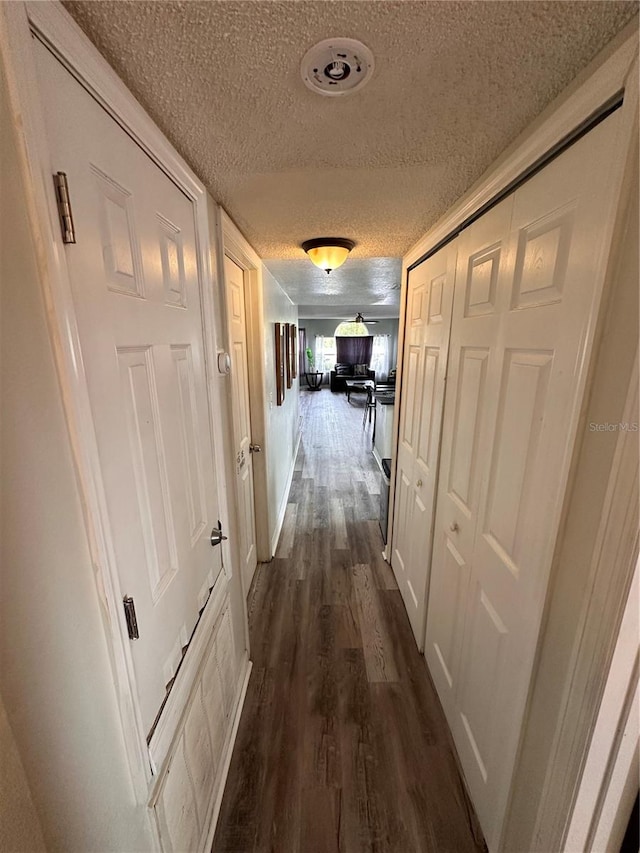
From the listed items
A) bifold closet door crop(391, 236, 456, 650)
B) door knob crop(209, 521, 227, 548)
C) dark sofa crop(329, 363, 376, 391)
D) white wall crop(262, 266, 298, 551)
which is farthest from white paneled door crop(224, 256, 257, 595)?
dark sofa crop(329, 363, 376, 391)

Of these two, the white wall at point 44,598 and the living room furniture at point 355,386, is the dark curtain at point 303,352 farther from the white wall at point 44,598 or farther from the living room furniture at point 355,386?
the white wall at point 44,598

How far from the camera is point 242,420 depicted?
7.26 feet

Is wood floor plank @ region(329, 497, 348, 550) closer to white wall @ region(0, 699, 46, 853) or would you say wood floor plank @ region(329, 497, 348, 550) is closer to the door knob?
the door knob

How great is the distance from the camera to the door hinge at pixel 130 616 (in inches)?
27.9

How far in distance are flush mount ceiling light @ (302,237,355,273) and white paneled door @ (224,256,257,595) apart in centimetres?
46

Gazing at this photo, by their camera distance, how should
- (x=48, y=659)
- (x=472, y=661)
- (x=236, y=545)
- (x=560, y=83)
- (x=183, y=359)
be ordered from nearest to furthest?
(x=48, y=659), (x=560, y=83), (x=183, y=359), (x=472, y=661), (x=236, y=545)

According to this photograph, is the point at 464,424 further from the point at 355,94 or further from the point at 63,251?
the point at 63,251

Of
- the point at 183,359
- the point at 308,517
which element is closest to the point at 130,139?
the point at 183,359

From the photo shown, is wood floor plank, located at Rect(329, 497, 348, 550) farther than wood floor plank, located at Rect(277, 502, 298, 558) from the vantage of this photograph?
Yes

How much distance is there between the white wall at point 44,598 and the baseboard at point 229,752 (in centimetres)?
69

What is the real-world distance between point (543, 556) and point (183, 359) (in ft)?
3.73

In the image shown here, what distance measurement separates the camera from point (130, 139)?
0.75 metres

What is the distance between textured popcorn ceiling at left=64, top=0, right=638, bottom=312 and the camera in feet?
1.87

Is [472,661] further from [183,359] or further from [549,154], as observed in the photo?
[549,154]
